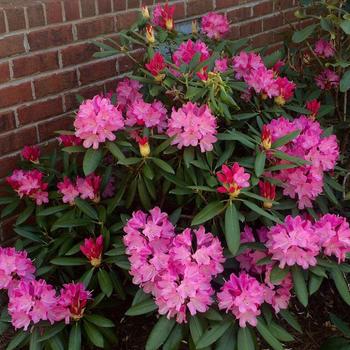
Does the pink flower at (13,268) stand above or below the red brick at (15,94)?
below

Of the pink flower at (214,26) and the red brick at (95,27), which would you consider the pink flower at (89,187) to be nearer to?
the red brick at (95,27)

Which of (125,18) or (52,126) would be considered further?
(125,18)

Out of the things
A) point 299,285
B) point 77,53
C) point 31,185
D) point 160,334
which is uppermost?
point 77,53

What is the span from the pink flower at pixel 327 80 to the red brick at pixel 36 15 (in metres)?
1.38

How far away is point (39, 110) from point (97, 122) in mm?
784

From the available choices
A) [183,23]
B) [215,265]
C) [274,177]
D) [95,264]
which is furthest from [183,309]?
[183,23]

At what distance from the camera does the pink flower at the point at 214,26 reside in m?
2.94

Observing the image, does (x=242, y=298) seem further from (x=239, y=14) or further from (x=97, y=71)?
(x=239, y=14)

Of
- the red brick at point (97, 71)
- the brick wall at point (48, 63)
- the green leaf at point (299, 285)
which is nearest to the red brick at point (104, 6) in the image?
the brick wall at point (48, 63)

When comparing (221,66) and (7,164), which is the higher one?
(221,66)

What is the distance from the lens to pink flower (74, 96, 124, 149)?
6.77 feet

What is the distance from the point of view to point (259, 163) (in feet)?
6.82

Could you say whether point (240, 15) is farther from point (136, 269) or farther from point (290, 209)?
point (136, 269)

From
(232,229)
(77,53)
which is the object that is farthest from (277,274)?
(77,53)
